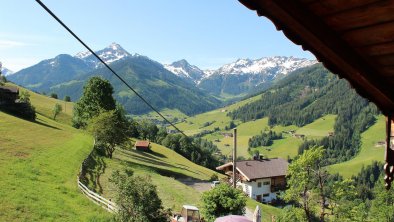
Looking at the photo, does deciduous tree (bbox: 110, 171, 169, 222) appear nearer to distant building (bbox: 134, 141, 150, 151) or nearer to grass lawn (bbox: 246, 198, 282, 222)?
grass lawn (bbox: 246, 198, 282, 222)

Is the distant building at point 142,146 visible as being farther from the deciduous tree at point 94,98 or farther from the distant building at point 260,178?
the distant building at point 260,178

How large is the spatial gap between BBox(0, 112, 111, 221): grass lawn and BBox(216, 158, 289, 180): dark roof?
1186 inches

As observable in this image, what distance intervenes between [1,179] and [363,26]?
37680 millimetres

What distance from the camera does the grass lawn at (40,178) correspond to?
1145 inches

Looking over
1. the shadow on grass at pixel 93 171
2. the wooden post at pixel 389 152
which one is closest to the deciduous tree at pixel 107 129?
the shadow on grass at pixel 93 171

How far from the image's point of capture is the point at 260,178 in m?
69.6

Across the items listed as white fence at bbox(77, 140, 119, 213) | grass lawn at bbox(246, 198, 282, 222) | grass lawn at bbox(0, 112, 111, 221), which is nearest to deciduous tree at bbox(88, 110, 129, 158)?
grass lawn at bbox(0, 112, 111, 221)

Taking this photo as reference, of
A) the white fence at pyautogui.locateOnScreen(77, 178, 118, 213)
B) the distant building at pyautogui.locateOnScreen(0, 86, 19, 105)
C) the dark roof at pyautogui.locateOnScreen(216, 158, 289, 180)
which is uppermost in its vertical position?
the distant building at pyautogui.locateOnScreen(0, 86, 19, 105)

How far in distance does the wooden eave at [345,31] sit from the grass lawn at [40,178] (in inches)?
1098

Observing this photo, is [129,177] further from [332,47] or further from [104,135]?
[104,135]

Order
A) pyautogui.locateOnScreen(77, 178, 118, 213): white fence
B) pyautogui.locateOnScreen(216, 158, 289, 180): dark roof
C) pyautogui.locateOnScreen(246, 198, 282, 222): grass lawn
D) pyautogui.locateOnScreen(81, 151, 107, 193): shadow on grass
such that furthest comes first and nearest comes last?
pyautogui.locateOnScreen(216, 158, 289, 180): dark roof → pyautogui.locateOnScreen(246, 198, 282, 222): grass lawn → pyautogui.locateOnScreen(81, 151, 107, 193): shadow on grass → pyautogui.locateOnScreen(77, 178, 118, 213): white fence

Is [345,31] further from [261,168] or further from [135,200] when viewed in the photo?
[261,168]

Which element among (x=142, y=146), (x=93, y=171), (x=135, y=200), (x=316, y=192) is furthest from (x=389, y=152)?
(x=142, y=146)

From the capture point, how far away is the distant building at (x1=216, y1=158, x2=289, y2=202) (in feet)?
228
